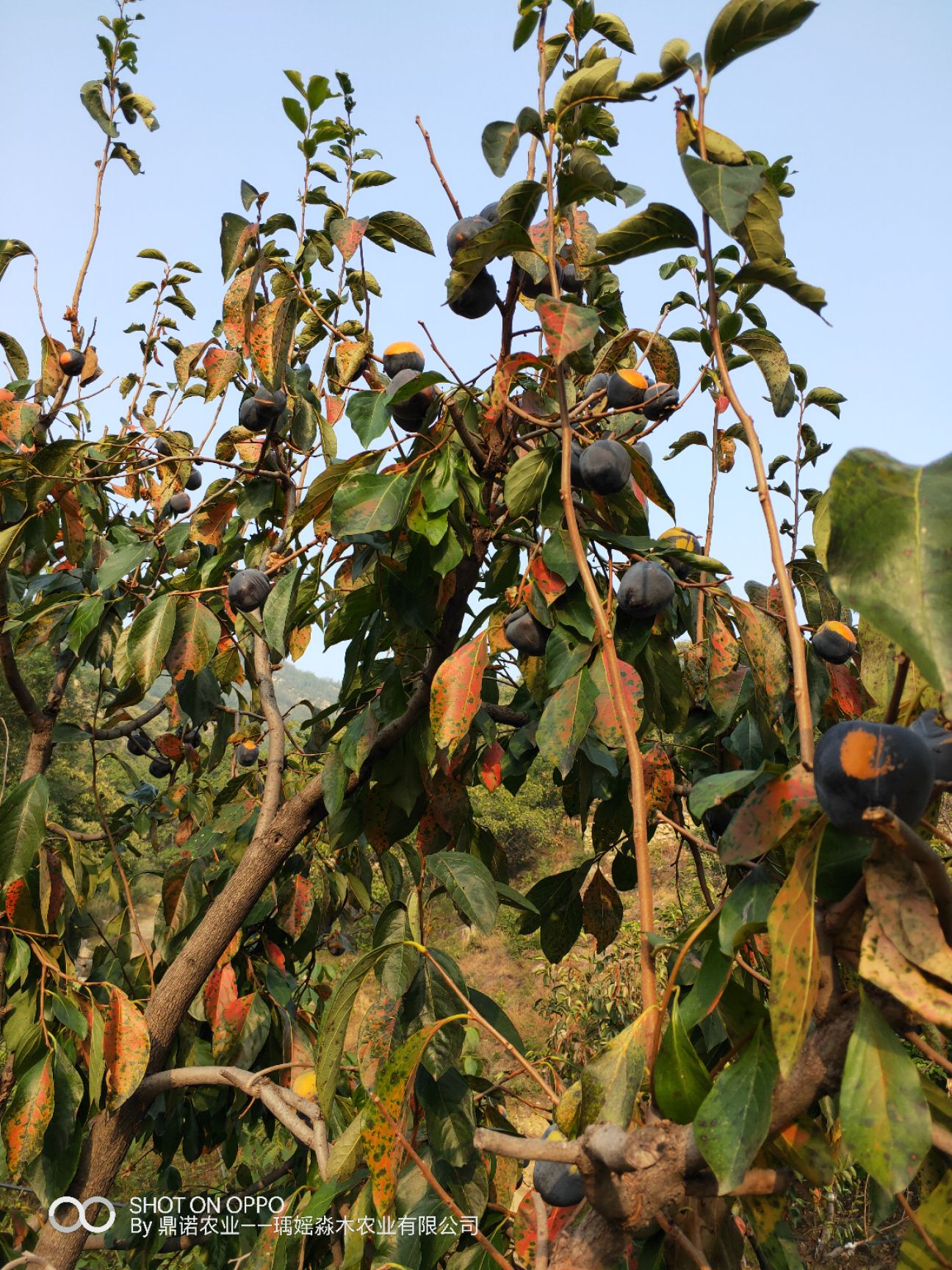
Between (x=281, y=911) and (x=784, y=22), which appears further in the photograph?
(x=281, y=911)

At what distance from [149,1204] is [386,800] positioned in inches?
29.9

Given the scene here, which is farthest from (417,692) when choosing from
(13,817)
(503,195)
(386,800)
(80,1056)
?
(80,1056)

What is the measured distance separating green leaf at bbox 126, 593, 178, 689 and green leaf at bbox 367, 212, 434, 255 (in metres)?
0.60

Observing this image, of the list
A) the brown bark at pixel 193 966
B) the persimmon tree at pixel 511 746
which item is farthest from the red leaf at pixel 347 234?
the brown bark at pixel 193 966

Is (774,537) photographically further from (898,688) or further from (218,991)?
(218,991)

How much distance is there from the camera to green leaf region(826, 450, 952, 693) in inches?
12.9

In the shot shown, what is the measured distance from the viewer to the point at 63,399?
2.05 m

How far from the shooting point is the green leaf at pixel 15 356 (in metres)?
2.10

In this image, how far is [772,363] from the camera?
0.88 metres

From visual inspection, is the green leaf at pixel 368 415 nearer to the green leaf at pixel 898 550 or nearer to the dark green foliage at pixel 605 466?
the dark green foliage at pixel 605 466

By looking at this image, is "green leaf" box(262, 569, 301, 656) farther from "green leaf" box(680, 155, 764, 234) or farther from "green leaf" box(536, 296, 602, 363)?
"green leaf" box(680, 155, 764, 234)

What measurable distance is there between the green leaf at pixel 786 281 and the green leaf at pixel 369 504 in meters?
0.43

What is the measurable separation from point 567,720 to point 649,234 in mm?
421

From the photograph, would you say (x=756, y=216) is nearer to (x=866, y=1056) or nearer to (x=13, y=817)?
(x=866, y=1056)
